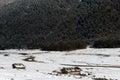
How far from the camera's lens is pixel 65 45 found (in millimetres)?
137500

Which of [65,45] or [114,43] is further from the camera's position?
[65,45]

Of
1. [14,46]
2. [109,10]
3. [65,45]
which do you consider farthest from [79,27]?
[65,45]

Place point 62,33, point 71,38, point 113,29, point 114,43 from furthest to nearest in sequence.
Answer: point 62,33 → point 71,38 → point 113,29 → point 114,43

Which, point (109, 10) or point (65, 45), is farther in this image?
point (109, 10)

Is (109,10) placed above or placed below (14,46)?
above

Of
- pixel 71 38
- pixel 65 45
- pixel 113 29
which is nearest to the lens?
pixel 65 45

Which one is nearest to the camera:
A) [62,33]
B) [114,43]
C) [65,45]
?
[114,43]

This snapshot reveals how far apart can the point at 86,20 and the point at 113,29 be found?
27.5 m

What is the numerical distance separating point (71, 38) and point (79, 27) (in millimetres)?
11802

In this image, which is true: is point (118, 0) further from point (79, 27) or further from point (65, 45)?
point (65, 45)

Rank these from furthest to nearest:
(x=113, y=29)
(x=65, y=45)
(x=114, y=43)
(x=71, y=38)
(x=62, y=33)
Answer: (x=62, y=33) < (x=71, y=38) < (x=113, y=29) < (x=65, y=45) < (x=114, y=43)

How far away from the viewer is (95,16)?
629ft

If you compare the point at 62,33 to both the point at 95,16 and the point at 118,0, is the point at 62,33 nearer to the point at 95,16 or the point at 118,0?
the point at 95,16

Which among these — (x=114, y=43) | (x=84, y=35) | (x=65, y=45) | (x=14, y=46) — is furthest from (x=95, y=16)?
(x=114, y=43)
